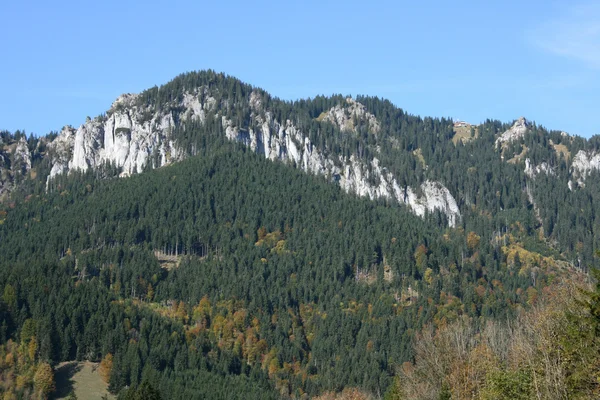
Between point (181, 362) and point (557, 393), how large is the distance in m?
136

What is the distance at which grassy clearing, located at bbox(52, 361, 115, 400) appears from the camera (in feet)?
498

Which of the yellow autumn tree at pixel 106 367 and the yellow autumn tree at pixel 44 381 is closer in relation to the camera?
the yellow autumn tree at pixel 44 381

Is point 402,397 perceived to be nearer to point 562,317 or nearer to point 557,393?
point 562,317

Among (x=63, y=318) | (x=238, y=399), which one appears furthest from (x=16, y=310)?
(x=238, y=399)

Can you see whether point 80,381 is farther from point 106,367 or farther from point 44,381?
point 44,381

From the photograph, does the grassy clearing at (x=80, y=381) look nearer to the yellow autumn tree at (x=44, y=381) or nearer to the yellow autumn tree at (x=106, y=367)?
the yellow autumn tree at (x=106, y=367)

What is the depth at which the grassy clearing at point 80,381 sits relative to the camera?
152m

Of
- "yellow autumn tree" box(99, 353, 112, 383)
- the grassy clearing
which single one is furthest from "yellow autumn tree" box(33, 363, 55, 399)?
"yellow autumn tree" box(99, 353, 112, 383)

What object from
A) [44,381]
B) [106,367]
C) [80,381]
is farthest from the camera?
[106,367]

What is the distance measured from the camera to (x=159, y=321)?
7510 inches

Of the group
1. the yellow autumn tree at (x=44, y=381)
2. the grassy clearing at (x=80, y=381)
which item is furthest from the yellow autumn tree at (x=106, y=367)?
the yellow autumn tree at (x=44, y=381)

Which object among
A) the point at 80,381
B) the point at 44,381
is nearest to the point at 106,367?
the point at 80,381

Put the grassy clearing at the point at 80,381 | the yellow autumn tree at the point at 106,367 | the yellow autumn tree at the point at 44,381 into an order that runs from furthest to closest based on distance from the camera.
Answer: the yellow autumn tree at the point at 106,367, the grassy clearing at the point at 80,381, the yellow autumn tree at the point at 44,381

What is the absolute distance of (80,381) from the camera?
159 m
